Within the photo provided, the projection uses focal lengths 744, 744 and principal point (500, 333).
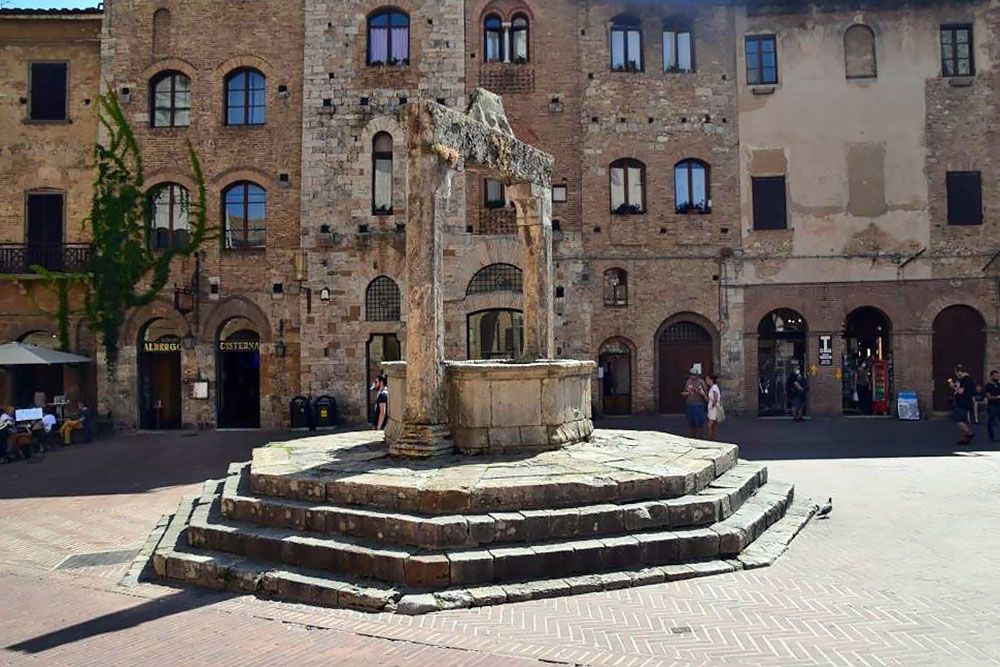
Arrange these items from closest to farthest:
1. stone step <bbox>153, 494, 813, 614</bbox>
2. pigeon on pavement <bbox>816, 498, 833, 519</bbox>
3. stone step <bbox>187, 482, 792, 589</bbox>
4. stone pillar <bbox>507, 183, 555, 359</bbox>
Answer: stone step <bbox>153, 494, 813, 614</bbox>, stone step <bbox>187, 482, 792, 589</bbox>, pigeon on pavement <bbox>816, 498, 833, 519</bbox>, stone pillar <bbox>507, 183, 555, 359</bbox>

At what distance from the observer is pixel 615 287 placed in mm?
20688

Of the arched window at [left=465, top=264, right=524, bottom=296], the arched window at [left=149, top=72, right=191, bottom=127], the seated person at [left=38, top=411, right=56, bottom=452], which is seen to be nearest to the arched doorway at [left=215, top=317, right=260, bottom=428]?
the seated person at [left=38, top=411, right=56, bottom=452]

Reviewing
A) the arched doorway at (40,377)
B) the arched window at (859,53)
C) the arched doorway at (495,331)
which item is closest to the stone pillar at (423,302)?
the arched doorway at (495,331)

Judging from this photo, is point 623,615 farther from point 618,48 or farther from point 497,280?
point 618,48

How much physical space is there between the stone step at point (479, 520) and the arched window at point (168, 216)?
14562 mm

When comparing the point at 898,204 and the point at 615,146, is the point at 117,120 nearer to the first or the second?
the point at 615,146

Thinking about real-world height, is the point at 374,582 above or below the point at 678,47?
below

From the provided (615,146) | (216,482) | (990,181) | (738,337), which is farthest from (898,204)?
(216,482)

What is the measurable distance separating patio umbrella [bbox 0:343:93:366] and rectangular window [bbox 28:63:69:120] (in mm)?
6970

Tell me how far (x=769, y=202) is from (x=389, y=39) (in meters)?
11.6

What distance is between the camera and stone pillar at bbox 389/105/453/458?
29.1 ft

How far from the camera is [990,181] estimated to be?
801 inches

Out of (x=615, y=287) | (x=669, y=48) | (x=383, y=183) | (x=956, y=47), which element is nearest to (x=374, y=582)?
(x=615, y=287)

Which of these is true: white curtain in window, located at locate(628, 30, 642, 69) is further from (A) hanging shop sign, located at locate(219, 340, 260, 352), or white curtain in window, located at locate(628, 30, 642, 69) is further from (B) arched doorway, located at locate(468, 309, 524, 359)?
(A) hanging shop sign, located at locate(219, 340, 260, 352)
